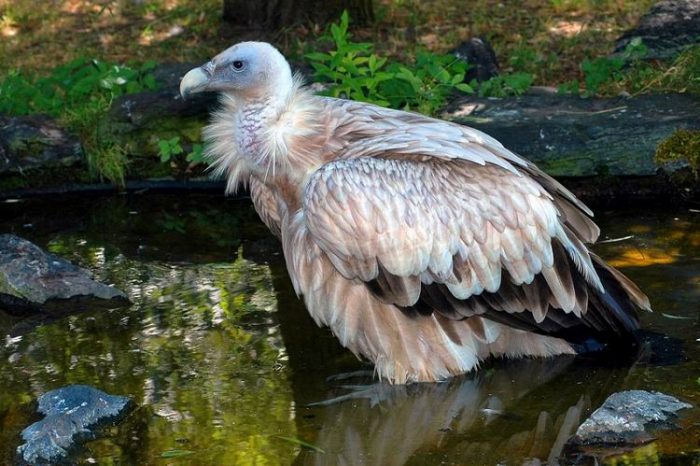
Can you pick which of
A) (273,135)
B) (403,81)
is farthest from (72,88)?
(273,135)

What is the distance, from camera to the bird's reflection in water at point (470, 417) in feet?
16.6

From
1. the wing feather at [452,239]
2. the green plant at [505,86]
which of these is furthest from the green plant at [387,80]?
the wing feather at [452,239]

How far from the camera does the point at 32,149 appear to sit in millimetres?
9000

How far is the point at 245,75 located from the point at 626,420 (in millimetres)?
2460

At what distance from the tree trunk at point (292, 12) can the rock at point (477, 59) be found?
8.17 feet

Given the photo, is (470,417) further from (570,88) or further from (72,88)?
(72,88)

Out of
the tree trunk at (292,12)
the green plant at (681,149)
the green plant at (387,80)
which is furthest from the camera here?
the tree trunk at (292,12)

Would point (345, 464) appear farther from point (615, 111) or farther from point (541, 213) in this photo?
point (615, 111)

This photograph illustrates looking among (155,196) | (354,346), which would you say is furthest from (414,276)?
(155,196)

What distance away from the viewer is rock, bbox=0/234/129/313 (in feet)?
22.8

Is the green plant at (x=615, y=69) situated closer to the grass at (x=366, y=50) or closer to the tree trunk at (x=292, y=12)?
the grass at (x=366, y=50)

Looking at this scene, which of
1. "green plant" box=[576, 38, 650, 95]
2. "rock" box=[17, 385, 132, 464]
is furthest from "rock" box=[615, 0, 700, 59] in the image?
"rock" box=[17, 385, 132, 464]

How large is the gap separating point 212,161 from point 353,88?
2.23 meters

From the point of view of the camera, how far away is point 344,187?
5.57 m
